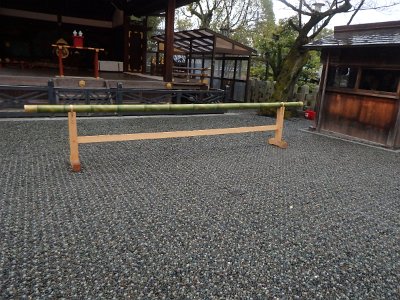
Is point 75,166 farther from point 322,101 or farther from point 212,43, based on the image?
point 212,43

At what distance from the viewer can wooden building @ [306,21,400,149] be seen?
671cm

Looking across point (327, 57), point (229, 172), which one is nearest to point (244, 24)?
point (327, 57)

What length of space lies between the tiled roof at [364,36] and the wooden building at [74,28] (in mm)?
5676

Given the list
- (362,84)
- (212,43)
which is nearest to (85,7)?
(212,43)

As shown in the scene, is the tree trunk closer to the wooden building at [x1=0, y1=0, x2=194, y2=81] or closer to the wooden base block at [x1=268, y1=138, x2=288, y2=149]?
the wooden building at [x1=0, y1=0, x2=194, y2=81]

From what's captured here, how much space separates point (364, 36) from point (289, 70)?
333cm

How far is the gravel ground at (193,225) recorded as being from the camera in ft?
7.09

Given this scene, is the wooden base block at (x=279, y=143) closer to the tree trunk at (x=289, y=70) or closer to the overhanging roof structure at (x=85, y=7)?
the tree trunk at (x=289, y=70)

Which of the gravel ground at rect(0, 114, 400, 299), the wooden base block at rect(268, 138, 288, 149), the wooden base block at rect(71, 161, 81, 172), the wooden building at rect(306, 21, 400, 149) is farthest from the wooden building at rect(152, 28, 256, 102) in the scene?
the wooden base block at rect(71, 161, 81, 172)

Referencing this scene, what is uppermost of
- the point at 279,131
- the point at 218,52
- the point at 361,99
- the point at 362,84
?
the point at 218,52

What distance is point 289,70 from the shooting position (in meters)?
10.7

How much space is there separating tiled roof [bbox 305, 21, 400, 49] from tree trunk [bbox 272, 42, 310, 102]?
209 centimetres

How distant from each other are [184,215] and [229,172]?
164 centimetres

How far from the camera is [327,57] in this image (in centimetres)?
787
